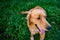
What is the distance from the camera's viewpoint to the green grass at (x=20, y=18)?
2914 mm

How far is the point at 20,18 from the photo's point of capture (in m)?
2.96

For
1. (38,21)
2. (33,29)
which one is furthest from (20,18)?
(38,21)

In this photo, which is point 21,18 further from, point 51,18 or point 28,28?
point 51,18

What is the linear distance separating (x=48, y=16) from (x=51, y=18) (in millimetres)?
54

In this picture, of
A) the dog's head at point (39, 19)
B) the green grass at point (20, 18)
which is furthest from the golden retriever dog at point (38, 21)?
the green grass at point (20, 18)

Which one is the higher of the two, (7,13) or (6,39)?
(7,13)

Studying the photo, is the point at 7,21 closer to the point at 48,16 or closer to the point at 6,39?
the point at 6,39

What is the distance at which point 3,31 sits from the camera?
2.97 m

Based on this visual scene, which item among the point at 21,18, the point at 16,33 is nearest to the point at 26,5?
the point at 21,18

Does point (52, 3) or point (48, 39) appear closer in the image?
point (48, 39)

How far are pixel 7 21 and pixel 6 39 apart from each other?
0.89 feet

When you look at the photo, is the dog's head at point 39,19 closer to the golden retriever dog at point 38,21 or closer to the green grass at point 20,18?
the golden retriever dog at point 38,21

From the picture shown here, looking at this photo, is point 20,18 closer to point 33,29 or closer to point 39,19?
point 33,29

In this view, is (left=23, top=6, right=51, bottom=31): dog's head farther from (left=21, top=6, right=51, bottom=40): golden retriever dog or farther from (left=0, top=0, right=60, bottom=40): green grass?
(left=0, top=0, right=60, bottom=40): green grass
